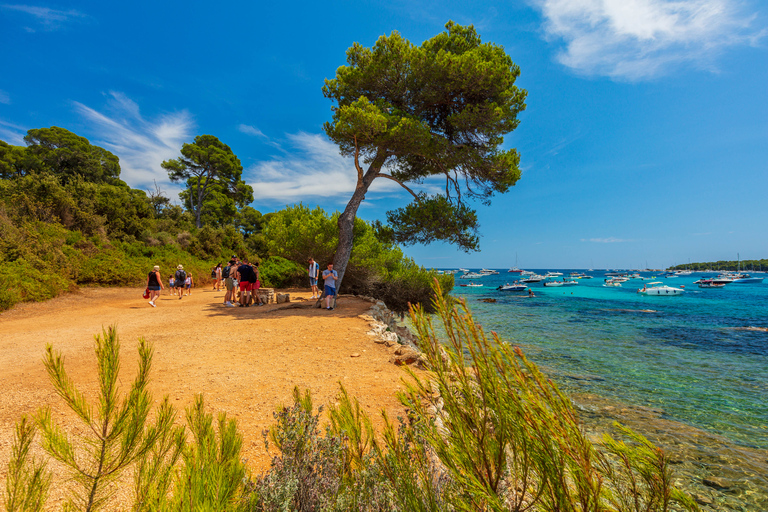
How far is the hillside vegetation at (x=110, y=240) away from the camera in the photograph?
42.7 ft

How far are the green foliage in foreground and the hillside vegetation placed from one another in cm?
1149

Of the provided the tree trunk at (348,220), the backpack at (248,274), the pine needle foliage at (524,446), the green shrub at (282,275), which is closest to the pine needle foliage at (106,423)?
the pine needle foliage at (524,446)

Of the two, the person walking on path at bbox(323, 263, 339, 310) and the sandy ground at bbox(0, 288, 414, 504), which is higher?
the person walking on path at bbox(323, 263, 339, 310)

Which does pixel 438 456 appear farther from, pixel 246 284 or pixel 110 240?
pixel 110 240

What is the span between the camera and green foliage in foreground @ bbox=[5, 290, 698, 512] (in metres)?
1.07

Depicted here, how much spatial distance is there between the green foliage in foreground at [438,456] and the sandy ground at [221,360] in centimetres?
90

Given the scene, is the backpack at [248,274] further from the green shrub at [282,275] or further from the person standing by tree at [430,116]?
the green shrub at [282,275]

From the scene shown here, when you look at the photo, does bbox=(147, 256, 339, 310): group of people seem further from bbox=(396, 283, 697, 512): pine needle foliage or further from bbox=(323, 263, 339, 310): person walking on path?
bbox=(396, 283, 697, 512): pine needle foliage

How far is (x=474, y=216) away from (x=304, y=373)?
8.36 m

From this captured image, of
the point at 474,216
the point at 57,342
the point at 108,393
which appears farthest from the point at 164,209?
the point at 108,393

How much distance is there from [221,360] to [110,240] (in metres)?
20.3

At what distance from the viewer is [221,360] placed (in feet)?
17.4

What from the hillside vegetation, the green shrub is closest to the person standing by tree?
the hillside vegetation

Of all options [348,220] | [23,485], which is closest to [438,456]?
[23,485]
